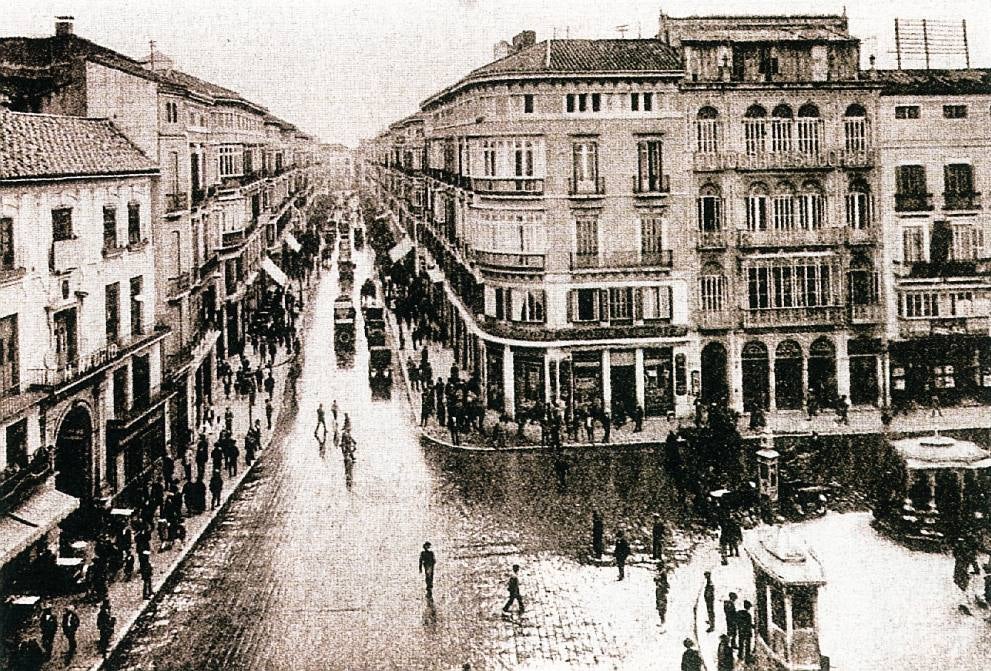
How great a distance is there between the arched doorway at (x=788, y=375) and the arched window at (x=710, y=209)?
224 inches

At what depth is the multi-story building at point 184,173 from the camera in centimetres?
3102

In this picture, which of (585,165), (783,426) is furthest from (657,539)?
(585,165)

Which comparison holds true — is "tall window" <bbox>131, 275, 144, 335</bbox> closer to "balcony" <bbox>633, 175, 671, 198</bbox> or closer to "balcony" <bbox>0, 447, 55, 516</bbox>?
"balcony" <bbox>0, 447, 55, 516</bbox>

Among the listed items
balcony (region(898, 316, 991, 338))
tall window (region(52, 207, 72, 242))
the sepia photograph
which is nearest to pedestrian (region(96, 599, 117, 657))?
the sepia photograph

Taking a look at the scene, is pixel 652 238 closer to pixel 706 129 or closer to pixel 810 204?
pixel 706 129

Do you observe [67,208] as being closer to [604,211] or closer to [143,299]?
[143,299]

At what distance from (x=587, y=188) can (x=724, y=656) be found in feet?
88.7

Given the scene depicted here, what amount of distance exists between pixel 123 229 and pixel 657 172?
21146 millimetres

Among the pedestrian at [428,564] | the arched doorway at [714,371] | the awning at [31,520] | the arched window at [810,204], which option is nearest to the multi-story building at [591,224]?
the arched doorway at [714,371]

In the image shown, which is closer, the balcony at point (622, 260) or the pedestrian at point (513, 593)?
the pedestrian at point (513, 593)

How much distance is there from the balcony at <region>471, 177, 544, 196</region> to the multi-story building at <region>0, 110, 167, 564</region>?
14.0 metres

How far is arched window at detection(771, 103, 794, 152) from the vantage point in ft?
140

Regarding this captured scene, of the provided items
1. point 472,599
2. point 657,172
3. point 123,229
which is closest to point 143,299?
point 123,229

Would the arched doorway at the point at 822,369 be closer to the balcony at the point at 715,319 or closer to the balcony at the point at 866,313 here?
the balcony at the point at 866,313
